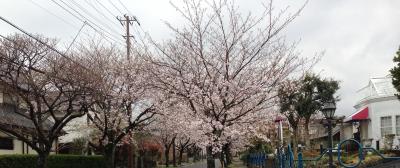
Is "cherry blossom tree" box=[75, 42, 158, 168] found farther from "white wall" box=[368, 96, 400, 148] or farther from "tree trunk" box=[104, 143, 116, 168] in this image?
"white wall" box=[368, 96, 400, 148]

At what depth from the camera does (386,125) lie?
3350 cm

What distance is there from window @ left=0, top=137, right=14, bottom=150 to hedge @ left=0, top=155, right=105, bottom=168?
3.74 metres

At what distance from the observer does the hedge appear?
23.3m

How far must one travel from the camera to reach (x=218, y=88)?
51.5ft

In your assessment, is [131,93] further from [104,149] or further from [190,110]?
[190,110]

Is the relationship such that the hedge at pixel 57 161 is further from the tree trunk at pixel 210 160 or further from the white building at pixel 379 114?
the white building at pixel 379 114

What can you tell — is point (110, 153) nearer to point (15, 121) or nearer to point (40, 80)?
point (15, 121)

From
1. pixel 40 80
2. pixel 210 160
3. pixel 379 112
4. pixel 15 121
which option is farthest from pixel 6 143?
pixel 379 112

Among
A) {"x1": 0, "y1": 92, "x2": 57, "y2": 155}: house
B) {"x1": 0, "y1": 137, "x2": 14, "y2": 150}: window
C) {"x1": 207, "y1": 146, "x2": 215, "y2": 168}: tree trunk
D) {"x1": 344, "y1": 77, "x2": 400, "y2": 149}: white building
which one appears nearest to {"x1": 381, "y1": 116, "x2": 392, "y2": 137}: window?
{"x1": 344, "y1": 77, "x2": 400, "y2": 149}: white building

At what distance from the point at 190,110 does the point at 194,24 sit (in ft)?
9.09

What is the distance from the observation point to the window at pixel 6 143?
29841mm

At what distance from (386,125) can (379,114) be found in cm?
89

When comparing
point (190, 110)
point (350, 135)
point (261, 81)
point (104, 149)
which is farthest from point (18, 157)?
point (350, 135)

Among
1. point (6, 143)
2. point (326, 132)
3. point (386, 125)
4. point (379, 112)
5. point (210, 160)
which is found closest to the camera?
point (210, 160)
